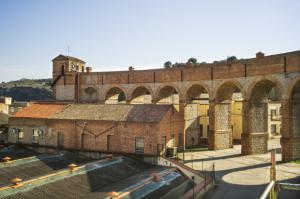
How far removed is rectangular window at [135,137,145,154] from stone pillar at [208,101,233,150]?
9323mm

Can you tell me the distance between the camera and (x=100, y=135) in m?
26.2

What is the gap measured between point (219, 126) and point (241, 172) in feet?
30.8

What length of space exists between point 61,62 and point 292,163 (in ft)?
105

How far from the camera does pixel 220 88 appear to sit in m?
30.0

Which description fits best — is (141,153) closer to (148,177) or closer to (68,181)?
(148,177)

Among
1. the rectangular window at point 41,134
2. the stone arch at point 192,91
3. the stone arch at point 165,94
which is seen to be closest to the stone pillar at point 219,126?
the stone arch at point 192,91

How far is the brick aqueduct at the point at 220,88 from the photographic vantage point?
23922 mm

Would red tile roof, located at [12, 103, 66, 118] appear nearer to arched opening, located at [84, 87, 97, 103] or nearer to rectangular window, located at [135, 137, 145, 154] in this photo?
arched opening, located at [84, 87, 97, 103]

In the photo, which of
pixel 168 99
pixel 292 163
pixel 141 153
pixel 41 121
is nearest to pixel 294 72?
A: pixel 292 163

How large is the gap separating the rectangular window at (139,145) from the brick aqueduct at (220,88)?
5.66 m

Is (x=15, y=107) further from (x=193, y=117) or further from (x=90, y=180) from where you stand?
(x=90, y=180)

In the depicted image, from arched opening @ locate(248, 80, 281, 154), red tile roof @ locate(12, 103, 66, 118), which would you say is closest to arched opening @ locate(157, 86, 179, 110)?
arched opening @ locate(248, 80, 281, 154)

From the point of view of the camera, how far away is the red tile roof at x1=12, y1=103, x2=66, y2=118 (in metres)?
29.9

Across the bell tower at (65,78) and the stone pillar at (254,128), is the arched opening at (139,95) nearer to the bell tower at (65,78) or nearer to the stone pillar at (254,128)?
the bell tower at (65,78)
